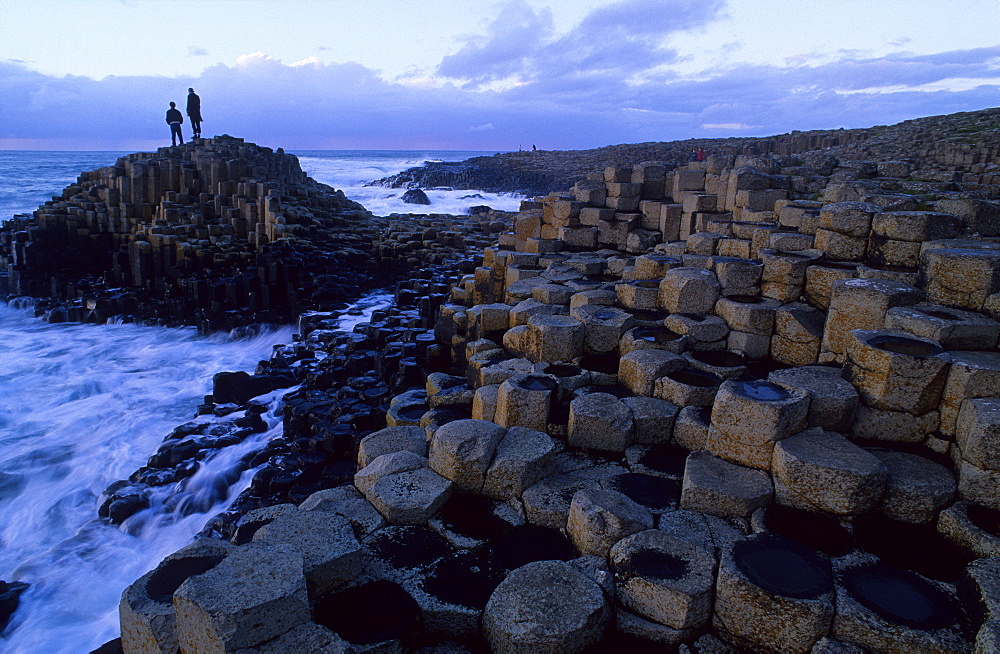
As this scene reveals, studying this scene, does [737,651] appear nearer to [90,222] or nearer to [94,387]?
[94,387]

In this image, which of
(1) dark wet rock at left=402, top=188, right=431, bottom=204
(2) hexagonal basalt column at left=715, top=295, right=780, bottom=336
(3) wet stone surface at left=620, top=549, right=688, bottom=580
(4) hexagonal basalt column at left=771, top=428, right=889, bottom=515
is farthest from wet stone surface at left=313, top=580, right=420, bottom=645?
(1) dark wet rock at left=402, top=188, right=431, bottom=204

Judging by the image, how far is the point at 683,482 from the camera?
14.1ft

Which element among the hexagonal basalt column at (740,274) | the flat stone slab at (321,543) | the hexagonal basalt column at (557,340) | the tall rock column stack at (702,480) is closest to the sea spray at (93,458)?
the tall rock column stack at (702,480)

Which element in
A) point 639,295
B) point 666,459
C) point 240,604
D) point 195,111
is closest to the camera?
point 240,604

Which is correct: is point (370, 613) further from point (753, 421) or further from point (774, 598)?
point (753, 421)

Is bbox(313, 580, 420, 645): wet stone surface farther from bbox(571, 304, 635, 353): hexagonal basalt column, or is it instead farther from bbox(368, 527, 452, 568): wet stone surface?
bbox(571, 304, 635, 353): hexagonal basalt column

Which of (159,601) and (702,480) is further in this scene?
(702,480)

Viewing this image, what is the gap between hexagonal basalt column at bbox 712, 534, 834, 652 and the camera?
3.14 meters

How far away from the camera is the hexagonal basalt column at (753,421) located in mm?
4281

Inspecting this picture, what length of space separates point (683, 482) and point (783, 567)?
963 millimetres

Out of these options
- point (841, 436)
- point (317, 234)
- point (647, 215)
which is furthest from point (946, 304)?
point (317, 234)

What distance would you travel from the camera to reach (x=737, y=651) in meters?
3.35

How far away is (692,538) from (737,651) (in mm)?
691

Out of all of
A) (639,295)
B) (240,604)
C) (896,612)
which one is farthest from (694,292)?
(240,604)
